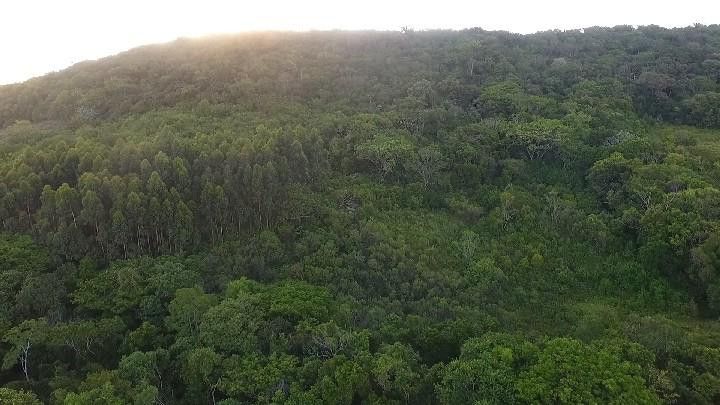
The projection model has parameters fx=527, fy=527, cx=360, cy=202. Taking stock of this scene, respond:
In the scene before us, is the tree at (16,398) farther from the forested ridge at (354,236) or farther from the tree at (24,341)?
the tree at (24,341)

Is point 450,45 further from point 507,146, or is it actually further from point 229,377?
point 229,377

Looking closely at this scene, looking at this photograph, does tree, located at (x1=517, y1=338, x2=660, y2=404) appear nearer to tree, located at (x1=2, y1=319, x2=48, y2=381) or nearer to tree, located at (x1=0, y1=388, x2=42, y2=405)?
tree, located at (x1=0, y1=388, x2=42, y2=405)

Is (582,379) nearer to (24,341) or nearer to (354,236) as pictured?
(354,236)

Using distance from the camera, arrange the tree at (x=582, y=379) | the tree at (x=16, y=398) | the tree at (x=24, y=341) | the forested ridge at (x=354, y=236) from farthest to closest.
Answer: the tree at (x=24, y=341) → the forested ridge at (x=354, y=236) → the tree at (x=582, y=379) → the tree at (x=16, y=398)

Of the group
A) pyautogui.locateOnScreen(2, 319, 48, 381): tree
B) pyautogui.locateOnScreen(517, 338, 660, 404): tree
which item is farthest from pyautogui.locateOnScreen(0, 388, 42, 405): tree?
pyautogui.locateOnScreen(517, 338, 660, 404): tree

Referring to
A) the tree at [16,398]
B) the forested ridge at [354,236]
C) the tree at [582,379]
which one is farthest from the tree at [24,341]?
the tree at [582,379]

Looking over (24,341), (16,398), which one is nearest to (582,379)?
(16,398)

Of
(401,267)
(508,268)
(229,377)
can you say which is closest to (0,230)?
(229,377)

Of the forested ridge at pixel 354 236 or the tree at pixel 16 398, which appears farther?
the forested ridge at pixel 354 236
